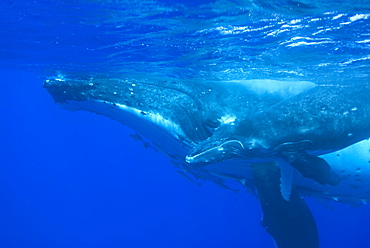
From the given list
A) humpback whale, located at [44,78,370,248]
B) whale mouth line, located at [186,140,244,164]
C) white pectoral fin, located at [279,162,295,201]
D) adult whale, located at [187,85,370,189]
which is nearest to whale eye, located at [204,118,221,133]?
humpback whale, located at [44,78,370,248]

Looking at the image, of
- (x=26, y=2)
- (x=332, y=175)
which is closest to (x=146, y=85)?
(x=26, y=2)

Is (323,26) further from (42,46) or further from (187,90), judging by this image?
(42,46)

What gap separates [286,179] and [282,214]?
83 centimetres

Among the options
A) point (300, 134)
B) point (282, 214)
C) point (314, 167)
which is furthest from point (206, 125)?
point (282, 214)

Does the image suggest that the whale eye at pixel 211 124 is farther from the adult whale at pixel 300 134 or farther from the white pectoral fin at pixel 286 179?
the white pectoral fin at pixel 286 179

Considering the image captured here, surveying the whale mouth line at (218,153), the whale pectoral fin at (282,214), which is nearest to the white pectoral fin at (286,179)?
the whale pectoral fin at (282,214)

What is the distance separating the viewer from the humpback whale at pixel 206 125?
20.9 feet

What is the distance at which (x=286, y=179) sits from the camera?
6.36 meters

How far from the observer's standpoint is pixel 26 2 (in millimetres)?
7383

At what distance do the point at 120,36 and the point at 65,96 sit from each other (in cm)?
336

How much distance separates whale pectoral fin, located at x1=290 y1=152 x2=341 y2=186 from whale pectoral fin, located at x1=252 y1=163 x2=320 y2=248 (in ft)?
3.12

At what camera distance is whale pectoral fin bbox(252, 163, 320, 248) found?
6.51 meters

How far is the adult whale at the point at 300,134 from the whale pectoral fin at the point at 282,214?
685 millimetres

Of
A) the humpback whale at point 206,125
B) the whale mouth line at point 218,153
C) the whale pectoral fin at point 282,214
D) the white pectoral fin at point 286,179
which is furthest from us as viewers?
the whale pectoral fin at point 282,214
